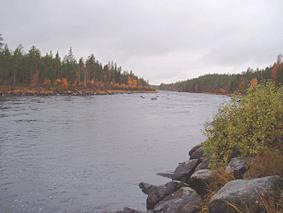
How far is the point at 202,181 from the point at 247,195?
147 inches

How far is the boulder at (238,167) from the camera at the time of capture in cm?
1029

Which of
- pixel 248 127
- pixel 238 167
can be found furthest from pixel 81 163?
pixel 238 167

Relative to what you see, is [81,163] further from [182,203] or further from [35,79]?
[35,79]

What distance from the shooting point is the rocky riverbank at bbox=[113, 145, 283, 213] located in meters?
7.38

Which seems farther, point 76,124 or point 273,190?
point 76,124

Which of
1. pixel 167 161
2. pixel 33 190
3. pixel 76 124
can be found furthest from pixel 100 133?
pixel 33 190

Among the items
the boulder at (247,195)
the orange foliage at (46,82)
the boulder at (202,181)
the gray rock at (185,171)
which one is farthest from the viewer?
the orange foliage at (46,82)

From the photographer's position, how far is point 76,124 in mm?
32969

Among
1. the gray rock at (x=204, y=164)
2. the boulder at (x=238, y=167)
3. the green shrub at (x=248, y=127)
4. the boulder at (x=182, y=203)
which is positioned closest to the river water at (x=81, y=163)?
the boulder at (x=182, y=203)

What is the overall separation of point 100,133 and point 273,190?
2144 cm

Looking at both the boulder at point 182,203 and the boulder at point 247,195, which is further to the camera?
the boulder at point 182,203

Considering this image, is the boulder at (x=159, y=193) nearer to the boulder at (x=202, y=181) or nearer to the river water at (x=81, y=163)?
the river water at (x=81, y=163)

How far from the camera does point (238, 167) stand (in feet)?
34.5

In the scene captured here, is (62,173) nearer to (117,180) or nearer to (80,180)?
(80,180)
